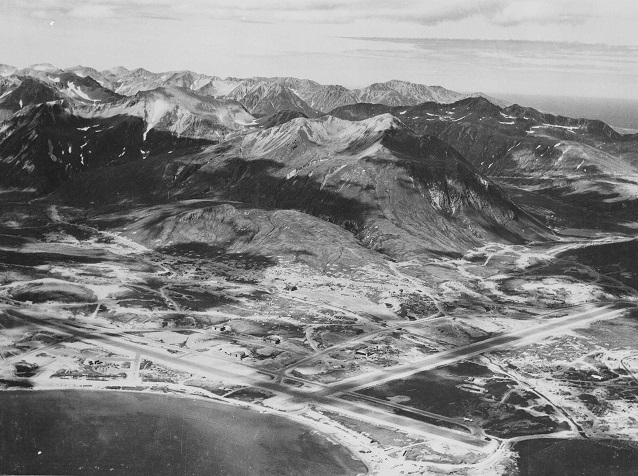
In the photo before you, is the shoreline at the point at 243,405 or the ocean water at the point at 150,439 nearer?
the ocean water at the point at 150,439

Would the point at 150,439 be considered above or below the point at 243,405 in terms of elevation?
above

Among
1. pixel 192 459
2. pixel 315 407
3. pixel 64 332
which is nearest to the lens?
pixel 192 459

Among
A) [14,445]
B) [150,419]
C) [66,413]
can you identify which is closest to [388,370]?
[150,419]

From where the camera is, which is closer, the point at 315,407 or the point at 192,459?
the point at 192,459

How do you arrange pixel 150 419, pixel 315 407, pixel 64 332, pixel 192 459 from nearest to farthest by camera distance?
pixel 192 459 → pixel 150 419 → pixel 315 407 → pixel 64 332

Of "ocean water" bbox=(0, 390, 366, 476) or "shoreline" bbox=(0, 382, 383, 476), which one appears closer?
"ocean water" bbox=(0, 390, 366, 476)

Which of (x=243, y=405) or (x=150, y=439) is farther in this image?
(x=243, y=405)

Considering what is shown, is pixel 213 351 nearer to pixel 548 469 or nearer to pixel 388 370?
pixel 388 370
